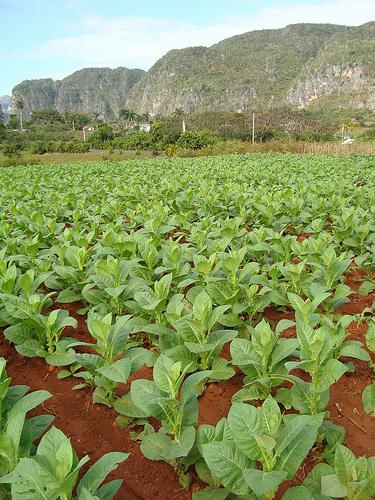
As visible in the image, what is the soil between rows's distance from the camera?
2.29 m

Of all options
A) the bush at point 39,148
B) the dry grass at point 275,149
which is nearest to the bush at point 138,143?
the bush at point 39,148

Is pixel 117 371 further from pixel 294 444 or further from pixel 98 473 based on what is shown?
pixel 294 444

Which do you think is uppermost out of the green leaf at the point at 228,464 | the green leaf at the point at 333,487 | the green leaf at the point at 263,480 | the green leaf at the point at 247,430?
the green leaf at the point at 247,430

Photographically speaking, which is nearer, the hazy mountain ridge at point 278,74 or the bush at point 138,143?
the bush at point 138,143

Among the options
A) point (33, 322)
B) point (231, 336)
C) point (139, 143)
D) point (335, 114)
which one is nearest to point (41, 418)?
point (33, 322)

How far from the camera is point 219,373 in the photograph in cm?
289

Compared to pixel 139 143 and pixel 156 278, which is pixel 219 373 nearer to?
pixel 156 278

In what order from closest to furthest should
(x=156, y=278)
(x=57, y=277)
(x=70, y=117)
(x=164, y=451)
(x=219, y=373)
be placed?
(x=164, y=451) < (x=219, y=373) < (x=57, y=277) < (x=156, y=278) < (x=70, y=117)

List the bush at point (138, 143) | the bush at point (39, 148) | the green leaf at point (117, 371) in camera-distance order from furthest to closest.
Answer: the bush at point (138, 143) < the bush at point (39, 148) < the green leaf at point (117, 371)

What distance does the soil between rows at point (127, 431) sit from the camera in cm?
229

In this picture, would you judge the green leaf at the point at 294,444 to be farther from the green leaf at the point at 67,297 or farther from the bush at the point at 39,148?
the bush at the point at 39,148

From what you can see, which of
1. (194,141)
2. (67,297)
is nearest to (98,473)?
(67,297)

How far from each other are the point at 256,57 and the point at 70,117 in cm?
10124

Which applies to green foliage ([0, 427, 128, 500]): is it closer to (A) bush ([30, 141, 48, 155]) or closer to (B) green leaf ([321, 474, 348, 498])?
(B) green leaf ([321, 474, 348, 498])
